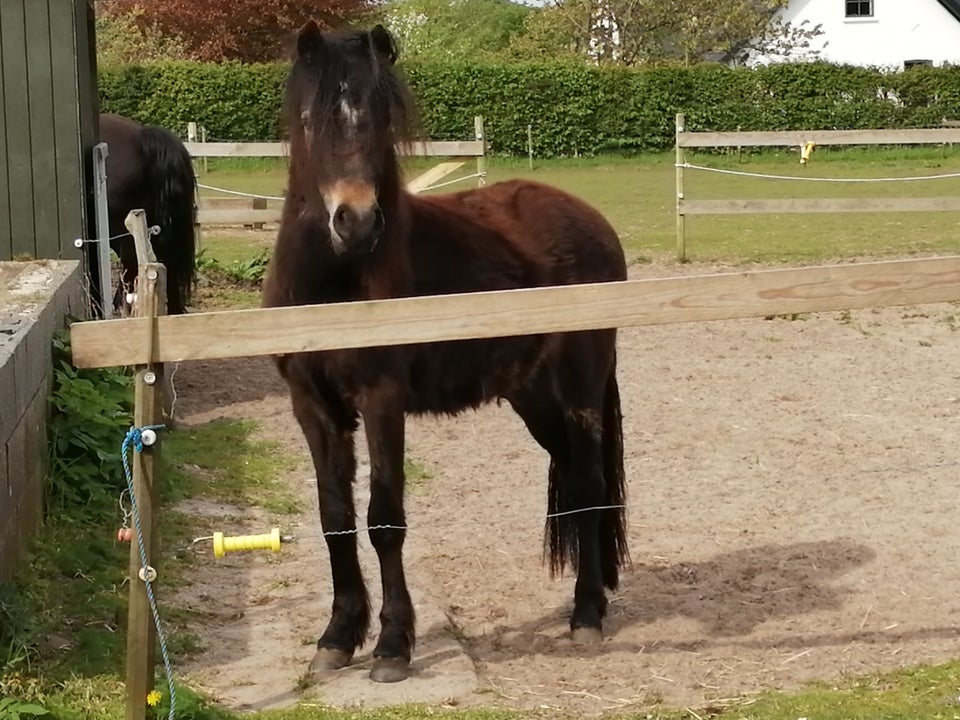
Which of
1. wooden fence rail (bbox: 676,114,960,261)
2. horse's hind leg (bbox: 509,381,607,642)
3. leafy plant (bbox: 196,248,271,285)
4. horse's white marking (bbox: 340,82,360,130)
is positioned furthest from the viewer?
wooden fence rail (bbox: 676,114,960,261)

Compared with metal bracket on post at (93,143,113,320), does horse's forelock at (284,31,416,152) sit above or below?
above

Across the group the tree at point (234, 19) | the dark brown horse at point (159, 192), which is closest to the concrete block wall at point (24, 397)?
the dark brown horse at point (159, 192)

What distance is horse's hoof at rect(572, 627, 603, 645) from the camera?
4.98 meters

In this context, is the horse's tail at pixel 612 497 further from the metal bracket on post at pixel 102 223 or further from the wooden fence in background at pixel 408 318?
the metal bracket on post at pixel 102 223

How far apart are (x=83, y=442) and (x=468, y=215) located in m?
2.23

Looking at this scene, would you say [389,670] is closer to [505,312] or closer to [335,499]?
[335,499]

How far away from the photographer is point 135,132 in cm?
988

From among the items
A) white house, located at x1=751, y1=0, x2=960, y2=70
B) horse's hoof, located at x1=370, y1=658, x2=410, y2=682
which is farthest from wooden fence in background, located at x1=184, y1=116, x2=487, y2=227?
white house, located at x1=751, y1=0, x2=960, y2=70

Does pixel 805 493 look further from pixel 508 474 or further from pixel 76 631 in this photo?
pixel 76 631

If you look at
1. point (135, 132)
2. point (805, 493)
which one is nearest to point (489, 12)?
point (135, 132)

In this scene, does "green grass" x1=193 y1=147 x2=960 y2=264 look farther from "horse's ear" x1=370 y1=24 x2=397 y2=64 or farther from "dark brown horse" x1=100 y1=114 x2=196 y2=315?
"horse's ear" x1=370 y1=24 x2=397 y2=64

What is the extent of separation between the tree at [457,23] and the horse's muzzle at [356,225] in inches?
2132

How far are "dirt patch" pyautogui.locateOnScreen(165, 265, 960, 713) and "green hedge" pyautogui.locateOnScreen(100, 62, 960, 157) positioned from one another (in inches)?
874

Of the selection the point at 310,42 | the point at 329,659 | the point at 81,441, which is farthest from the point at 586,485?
the point at 81,441
